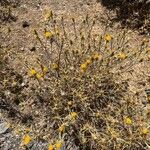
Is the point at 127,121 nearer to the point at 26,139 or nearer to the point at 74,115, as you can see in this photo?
the point at 74,115

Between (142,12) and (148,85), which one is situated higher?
(142,12)

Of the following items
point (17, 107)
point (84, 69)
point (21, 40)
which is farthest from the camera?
point (21, 40)

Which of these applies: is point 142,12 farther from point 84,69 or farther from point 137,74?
point 84,69

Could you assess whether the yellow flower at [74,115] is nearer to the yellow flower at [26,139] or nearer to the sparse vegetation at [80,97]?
the sparse vegetation at [80,97]

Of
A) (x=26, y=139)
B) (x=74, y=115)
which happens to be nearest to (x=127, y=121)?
(x=74, y=115)

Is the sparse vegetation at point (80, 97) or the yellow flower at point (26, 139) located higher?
the sparse vegetation at point (80, 97)

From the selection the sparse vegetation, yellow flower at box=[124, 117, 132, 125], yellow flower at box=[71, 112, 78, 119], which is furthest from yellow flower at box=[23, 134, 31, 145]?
yellow flower at box=[124, 117, 132, 125]

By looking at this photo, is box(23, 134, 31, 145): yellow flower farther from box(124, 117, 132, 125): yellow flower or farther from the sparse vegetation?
box(124, 117, 132, 125): yellow flower

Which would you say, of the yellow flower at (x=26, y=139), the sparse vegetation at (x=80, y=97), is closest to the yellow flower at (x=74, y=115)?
the sparse vegetation at (x=80, y=97)

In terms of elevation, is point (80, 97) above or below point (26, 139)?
above

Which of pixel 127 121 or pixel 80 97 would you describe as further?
pixel 80 97

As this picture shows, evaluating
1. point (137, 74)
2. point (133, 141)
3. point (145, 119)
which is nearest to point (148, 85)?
point (137, 74)
